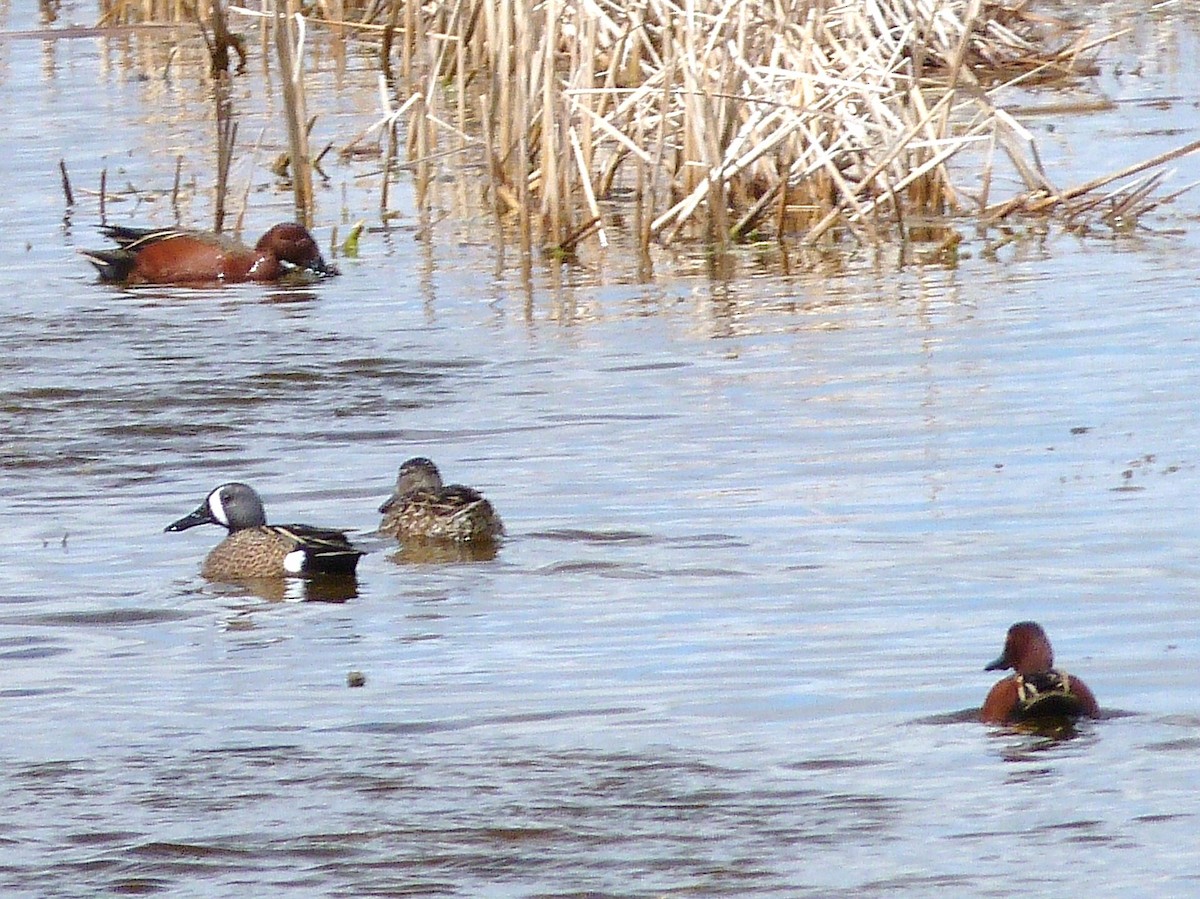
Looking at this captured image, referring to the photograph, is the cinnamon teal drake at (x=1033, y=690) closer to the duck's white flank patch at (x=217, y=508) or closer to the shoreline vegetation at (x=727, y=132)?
the duck's white flank patch at (x=217, y=508)

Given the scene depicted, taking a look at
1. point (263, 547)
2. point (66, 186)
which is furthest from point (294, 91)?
point (263, 547)

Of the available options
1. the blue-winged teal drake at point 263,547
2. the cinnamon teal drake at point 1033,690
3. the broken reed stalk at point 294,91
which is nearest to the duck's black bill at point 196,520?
the blue-winged teal drake at point 263,547

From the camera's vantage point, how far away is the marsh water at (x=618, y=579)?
16.8 ft

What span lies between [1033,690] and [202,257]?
8.23m

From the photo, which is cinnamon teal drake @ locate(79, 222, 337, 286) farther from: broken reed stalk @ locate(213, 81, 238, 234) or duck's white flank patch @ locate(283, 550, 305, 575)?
duck's white flank patch @ locate(283, 550, 305, 575)

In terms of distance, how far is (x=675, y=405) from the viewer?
9727mm

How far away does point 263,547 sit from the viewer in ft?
25.1

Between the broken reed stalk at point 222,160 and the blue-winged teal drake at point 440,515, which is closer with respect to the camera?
the blue-winged teal drake at point 440,515

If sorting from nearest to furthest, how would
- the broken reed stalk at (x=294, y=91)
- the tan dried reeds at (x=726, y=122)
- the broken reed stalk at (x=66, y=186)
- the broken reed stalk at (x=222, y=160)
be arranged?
the tan dried reeds at (x=726, y=122), the broken reed stalk at (x=294, y=91), the broken reed stalk at (x=222, y=160), the broken reed stalk at (x=66, y=186)

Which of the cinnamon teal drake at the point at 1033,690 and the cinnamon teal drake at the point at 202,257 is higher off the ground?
the cinnamon teal drake at the point at 202,257

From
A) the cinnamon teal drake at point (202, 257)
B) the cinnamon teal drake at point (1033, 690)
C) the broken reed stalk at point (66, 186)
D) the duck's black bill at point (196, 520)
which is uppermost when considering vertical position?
the broken reed stalk at point (66, 186)

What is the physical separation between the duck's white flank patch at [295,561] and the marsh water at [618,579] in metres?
0.09

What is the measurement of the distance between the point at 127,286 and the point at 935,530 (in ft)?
21.7

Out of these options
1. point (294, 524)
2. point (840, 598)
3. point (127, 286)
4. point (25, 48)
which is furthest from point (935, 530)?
point (25, 48)
